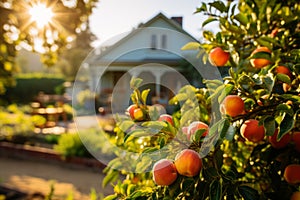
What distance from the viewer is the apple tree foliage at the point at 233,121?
2.23ft

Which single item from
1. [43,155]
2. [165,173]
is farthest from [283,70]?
[43,155]

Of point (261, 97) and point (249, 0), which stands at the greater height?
point (249, 0)

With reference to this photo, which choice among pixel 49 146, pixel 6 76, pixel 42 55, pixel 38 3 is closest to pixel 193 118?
pixel 38 3

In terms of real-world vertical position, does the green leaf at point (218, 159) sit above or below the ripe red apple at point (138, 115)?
below

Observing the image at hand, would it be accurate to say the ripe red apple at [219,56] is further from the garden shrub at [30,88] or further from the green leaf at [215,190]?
the garden shrub at [30,88]

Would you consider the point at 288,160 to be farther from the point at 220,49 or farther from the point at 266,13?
the point at 266,13

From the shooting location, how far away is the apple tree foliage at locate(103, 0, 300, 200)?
680mm

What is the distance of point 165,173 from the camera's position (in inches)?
26.3

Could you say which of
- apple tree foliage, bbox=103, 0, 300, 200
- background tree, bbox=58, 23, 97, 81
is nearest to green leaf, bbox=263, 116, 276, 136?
apple tree foliage, bbox=103, 0, 300, 200

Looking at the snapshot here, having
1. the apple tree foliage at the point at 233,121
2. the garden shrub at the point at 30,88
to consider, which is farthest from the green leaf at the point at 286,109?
the garden shrub at the point at 30,88

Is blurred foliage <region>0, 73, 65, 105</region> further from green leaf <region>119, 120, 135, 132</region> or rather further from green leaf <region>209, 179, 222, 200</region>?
green leaf <region>209, 179, 222, 200</region>

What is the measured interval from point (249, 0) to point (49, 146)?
580 centimetres

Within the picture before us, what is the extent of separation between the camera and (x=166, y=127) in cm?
72

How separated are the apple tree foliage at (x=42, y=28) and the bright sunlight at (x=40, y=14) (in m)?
0.03
